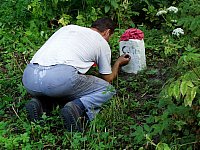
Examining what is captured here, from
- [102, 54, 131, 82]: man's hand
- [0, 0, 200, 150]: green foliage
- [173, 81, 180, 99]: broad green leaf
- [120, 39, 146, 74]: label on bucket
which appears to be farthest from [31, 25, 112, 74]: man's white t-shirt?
[173, 81, 180, 99]: broad green leaf

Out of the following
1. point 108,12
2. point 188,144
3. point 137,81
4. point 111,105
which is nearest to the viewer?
point 188,144

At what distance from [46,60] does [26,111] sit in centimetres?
54

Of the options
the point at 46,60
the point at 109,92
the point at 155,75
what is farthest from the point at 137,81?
the point at 46,60

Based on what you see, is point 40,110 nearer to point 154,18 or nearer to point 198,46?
point 198,46

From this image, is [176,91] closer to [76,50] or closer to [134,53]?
[76,50]

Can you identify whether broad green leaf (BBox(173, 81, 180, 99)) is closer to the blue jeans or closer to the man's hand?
the blue jeans

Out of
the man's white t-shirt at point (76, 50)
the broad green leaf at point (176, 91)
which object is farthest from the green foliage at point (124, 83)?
the man's white t-shirt at point (76, 50)

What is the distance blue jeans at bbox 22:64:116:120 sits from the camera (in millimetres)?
4461

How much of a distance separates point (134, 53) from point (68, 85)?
1.27 m

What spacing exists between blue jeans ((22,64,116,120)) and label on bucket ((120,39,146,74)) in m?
0.86

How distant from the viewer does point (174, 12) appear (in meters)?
6.30

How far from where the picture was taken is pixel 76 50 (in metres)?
4.73

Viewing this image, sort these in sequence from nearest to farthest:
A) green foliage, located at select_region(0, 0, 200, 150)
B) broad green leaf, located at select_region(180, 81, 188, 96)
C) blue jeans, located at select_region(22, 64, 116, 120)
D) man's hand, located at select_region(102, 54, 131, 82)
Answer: broad green leaf, located at select_region(180, 81, 188, 96) → green foliage, located at select_region(0, 0, 200, 150) → blue jeans, located at select_region(22, 64, 116, 120) → man's hand, located at select_region(102, 54, 131, 82)

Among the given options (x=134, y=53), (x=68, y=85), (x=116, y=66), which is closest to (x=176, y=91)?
(x=68, y=85)
